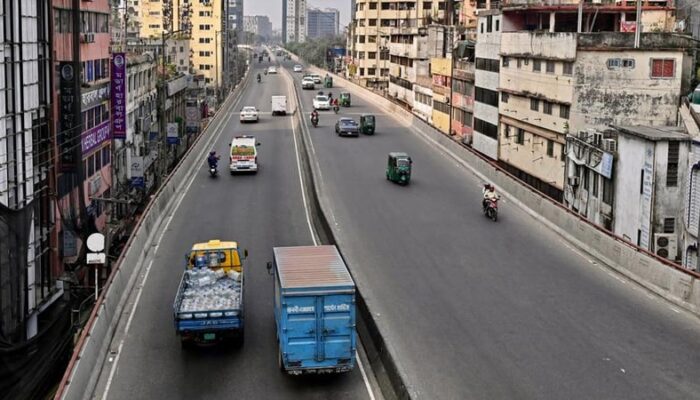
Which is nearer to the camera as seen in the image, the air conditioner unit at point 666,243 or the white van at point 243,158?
the air conditioner unit at point 666,243

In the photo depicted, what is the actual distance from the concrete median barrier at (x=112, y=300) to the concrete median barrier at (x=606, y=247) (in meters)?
16.2

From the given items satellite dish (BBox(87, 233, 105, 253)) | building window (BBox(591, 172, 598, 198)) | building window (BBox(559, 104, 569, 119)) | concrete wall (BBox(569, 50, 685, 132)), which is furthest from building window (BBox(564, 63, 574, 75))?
satellite dish (BBox(87, 233, 105, 253))

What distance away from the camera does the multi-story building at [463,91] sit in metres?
74.1

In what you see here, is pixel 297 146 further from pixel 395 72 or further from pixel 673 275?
pixel 395 72

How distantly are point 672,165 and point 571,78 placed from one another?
15.6m

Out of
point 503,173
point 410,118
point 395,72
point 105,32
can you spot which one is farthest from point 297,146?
point 395,72

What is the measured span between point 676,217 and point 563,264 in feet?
26.2

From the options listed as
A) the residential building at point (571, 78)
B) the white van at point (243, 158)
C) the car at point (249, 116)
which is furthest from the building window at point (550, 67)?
the car at point (249, 116)

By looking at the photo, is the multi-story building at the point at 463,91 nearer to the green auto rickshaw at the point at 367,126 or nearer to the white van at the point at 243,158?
the green auto rickshaw at the point at 367,126

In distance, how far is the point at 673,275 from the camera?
83.6 feet

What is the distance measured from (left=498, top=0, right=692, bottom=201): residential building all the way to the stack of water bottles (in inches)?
1163

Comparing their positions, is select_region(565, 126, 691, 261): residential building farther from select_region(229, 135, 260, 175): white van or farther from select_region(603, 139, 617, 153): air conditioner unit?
select_region(229, 135, 260, 175): white van

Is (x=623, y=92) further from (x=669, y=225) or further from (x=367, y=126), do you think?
(x=367, y=126)

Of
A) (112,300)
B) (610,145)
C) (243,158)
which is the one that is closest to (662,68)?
(610,145)
